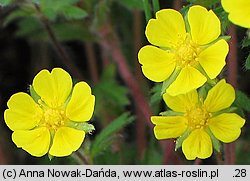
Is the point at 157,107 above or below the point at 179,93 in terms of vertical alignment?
below

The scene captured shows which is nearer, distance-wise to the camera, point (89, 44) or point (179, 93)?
point (179, 93)

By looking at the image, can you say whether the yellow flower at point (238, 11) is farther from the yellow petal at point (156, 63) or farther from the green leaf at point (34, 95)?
the green leaf at point (34, 95)

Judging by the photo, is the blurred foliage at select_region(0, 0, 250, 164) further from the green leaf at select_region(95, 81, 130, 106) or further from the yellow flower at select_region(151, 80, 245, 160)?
the yellow flower at select_region(151, 80, 245, 160)

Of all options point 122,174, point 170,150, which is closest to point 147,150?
point 170,150

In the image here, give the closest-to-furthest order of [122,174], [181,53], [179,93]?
[179,93] → [181,53] → [122,174]

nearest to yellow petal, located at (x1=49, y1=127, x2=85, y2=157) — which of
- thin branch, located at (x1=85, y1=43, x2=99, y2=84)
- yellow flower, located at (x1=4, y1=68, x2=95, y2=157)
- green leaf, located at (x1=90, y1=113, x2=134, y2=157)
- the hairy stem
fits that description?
yellow flower, located at (x1=4, y1=68, x2=95, y2=157)

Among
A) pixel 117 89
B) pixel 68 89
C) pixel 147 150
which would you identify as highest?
pixel 68 89

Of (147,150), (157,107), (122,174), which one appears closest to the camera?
(122,174)

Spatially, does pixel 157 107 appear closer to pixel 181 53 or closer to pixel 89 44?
pixel 89 44
